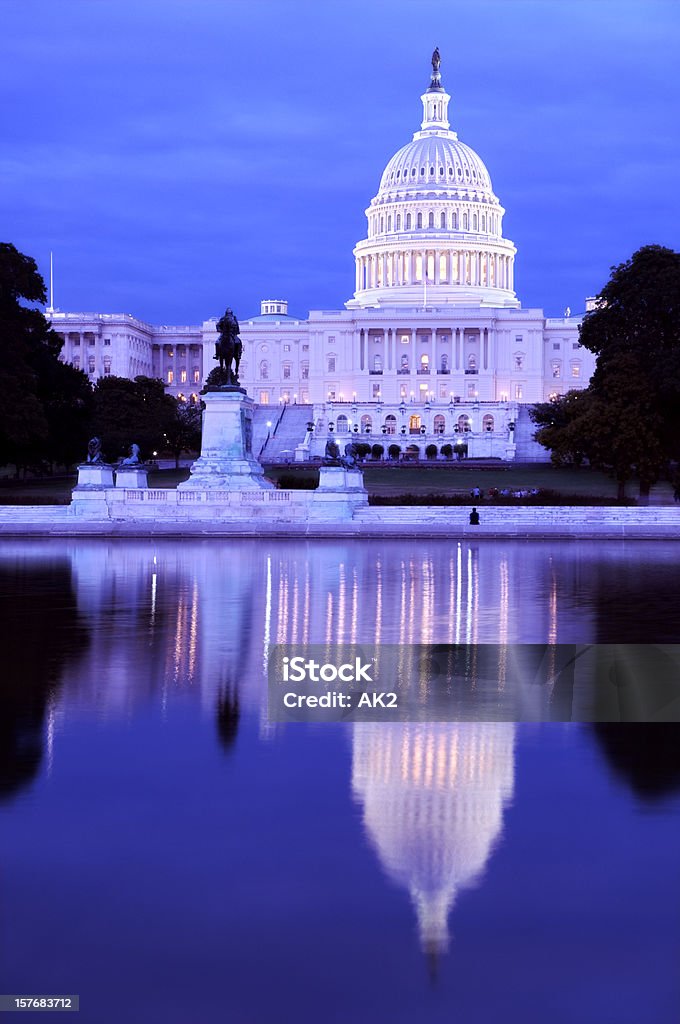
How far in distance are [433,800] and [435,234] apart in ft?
595

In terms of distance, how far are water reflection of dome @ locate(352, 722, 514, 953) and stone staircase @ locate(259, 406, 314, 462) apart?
357 feet

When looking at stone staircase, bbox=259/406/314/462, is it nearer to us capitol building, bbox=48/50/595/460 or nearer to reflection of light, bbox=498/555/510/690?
us capitol building, bbox=48/50/595/460

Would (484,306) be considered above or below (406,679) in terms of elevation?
above

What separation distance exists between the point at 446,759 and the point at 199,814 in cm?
280

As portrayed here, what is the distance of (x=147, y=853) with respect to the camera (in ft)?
31.4

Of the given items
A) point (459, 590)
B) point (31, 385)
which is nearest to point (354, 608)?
point (459, 590)

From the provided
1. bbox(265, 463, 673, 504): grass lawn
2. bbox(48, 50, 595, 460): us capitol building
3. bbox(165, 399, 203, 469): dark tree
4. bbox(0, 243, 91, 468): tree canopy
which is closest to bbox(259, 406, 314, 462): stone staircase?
bbox(165, 399, 203, 469): dark tree

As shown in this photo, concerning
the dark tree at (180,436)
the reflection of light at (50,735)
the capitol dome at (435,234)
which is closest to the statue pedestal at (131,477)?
the dark tree at (180,436)

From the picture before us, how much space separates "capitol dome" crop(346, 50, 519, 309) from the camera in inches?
7446

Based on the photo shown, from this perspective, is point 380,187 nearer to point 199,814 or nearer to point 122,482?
point 122,482

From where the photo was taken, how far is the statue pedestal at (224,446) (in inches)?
2386

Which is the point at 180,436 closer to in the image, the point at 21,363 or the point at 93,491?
the point at 21,363

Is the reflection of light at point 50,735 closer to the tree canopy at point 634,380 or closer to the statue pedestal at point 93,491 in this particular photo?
the statue pedestal at point 93,491

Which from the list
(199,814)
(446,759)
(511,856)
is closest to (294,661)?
(446,759)
